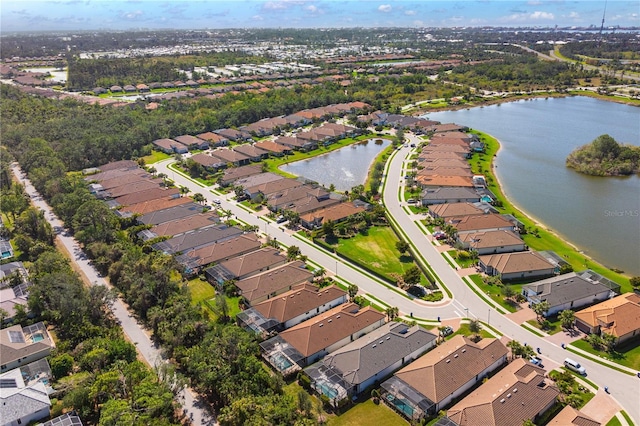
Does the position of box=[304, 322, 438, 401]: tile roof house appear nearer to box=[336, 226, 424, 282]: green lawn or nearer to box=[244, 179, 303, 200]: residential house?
box=[336, 226, 424, 282]: green lawn

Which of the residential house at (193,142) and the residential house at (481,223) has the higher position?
the residential house at (193,142)

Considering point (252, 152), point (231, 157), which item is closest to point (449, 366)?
point (231, 157)

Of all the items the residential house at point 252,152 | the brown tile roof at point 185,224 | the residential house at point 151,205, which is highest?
the residential house at point 252,152

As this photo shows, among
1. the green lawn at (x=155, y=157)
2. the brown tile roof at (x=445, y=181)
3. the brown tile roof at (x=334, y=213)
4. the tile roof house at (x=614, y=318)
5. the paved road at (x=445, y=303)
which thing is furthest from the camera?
the green lawn at (x=155, y=157)

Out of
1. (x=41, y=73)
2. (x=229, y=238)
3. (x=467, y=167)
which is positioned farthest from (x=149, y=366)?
(x=41, y=73)

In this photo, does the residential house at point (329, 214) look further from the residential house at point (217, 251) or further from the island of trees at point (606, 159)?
the island of trees at point (606, 159)

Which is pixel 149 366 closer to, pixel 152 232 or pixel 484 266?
pixel 152 232

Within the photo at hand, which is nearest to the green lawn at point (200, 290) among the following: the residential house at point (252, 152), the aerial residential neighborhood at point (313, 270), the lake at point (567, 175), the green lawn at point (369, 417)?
the aerial residential neighborhood at point (313, 270)
